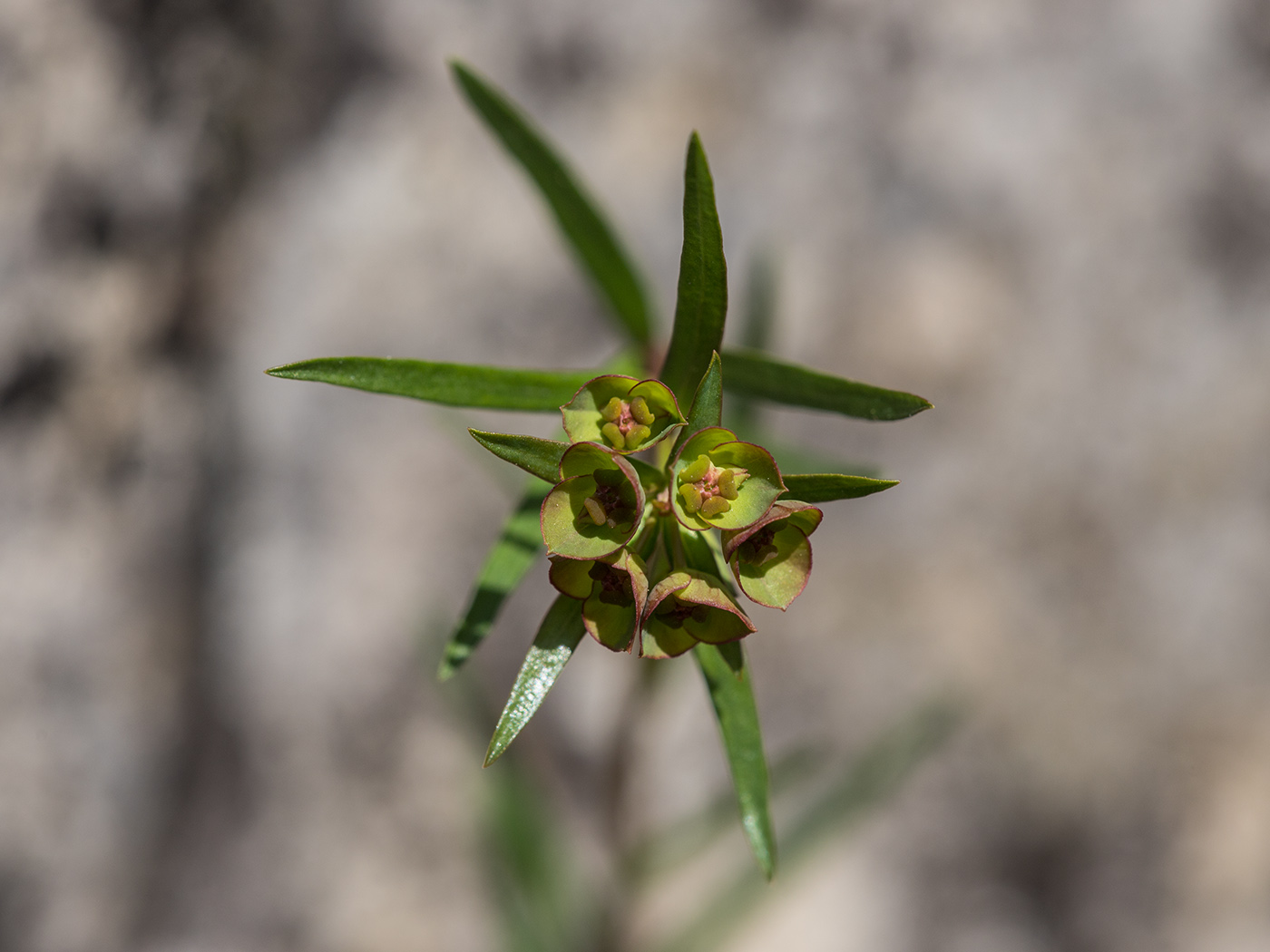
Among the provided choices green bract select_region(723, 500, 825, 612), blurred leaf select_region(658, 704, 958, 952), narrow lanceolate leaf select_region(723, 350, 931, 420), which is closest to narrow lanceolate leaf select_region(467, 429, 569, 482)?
green bract select_region(723, 500, 825, 612)

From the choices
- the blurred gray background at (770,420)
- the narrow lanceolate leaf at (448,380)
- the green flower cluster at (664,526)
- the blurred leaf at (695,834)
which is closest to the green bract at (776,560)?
the green flower cluster at (664,526)

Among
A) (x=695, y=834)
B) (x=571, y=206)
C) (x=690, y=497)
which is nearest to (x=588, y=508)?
(x=690, y=497)

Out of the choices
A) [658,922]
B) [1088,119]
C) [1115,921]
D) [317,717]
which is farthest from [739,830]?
[1088,119]

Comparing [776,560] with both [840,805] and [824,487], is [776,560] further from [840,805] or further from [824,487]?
[840,805]

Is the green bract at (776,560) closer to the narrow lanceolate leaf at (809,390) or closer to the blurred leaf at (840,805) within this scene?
the narrow lanceolate leaf at (809,390)

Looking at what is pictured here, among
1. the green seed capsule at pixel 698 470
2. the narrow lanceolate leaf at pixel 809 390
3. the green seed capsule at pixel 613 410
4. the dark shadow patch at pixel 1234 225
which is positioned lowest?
the green seed capsule at pixel 698 470
